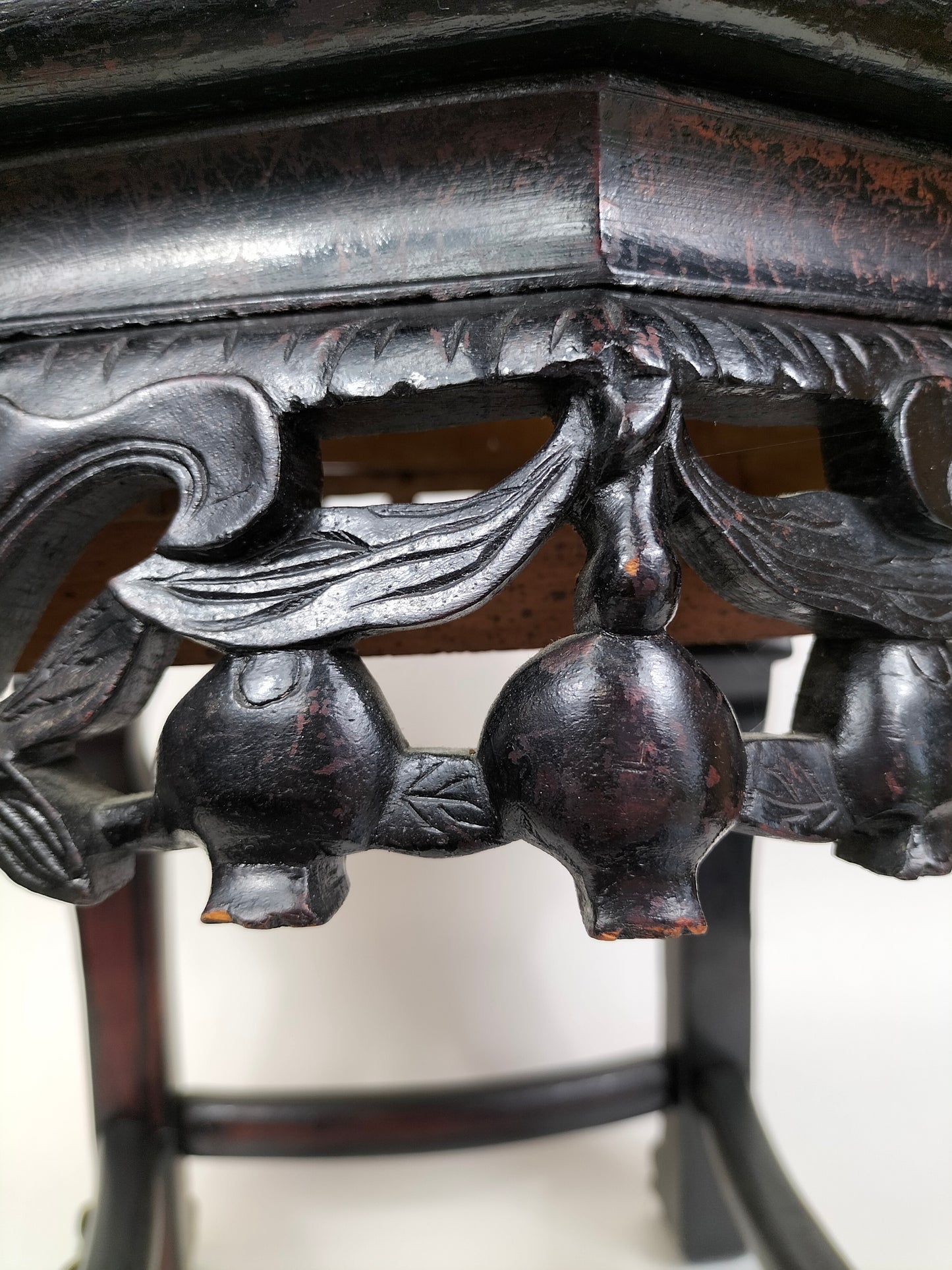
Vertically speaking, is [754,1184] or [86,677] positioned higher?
[86,677]

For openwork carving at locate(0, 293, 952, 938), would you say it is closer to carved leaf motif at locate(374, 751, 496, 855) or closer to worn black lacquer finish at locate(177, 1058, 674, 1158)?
carved leaf motif at locate(374, 751, 496, 855)

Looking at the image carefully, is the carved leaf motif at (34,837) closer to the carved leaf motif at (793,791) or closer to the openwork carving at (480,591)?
the openwork carving at (480,591)

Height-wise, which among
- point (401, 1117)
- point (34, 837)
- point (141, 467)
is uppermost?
point (141, 467)

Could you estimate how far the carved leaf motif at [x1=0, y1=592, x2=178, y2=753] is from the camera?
33cm

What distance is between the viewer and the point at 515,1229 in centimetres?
84

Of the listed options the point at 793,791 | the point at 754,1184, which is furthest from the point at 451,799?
the point at 754,1184

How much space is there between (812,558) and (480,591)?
12cm

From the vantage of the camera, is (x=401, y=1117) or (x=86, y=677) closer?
(x=86, y=677)

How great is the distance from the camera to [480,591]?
291 millimetres

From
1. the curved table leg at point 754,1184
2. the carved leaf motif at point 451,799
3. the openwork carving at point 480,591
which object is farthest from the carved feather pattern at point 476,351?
the curved table leg at point 754,1184

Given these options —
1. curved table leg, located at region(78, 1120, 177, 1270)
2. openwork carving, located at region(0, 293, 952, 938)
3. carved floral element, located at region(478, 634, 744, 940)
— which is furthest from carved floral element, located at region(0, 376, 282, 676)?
curved table leg, located at region(78, 1120, 177, 1270)

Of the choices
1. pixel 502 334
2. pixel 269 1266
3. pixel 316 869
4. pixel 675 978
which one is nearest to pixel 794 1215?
pixel 675 978

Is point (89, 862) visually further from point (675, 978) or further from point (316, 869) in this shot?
point (675, 978)

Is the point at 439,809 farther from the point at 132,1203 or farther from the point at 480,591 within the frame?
the point at 132,1203
